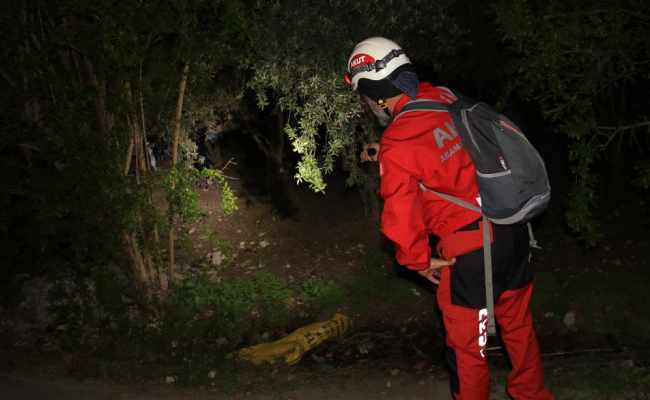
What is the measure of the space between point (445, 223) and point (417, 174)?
1.35 feet

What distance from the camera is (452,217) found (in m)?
3.16

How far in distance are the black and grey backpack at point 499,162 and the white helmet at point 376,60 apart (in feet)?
0.78

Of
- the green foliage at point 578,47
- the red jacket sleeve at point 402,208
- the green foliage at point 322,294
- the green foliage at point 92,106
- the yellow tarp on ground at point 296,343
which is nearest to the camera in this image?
the red jacket sleeve at point 402,208

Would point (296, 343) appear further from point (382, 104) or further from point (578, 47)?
point (578, 47)

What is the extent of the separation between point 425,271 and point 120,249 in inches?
141

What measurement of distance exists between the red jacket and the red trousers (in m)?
0.15

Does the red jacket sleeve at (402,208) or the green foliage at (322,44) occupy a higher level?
the green foliage at (322,44)

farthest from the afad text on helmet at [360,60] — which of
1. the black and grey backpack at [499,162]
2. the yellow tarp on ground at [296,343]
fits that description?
the yellow tarp on ground at [296,343]

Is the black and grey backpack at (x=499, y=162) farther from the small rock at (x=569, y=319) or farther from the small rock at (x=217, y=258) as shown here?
the small rock at (x=217, y=258)

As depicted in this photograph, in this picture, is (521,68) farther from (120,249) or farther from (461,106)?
(120,249)

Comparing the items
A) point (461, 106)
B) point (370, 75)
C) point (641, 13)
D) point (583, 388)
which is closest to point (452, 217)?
point (461, 106)

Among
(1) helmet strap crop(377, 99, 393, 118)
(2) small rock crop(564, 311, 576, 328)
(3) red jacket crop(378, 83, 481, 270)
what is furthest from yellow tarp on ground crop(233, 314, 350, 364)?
(1) helmet strap crop(377, 99, 393, 118)

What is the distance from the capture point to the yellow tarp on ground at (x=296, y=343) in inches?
202

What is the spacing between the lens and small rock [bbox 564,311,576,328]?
564cm
